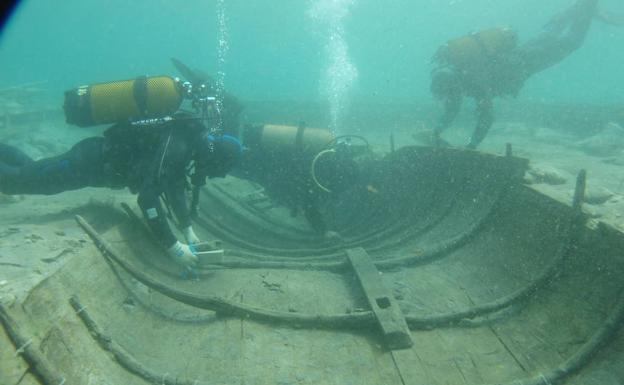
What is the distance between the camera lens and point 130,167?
431 centimetres

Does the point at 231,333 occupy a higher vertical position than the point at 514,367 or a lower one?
lower

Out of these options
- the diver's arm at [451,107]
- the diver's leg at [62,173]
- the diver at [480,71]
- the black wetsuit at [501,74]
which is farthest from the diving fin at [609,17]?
the diver's leg at [62,173]

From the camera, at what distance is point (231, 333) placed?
116 inches

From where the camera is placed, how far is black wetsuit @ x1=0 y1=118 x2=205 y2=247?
3967 mm

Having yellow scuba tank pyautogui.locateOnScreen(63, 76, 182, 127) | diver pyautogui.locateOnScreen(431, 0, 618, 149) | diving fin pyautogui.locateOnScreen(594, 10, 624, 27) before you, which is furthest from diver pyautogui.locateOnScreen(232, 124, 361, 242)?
diving fin pyautogui.locateOnScreen(594, 10, 624, 27)

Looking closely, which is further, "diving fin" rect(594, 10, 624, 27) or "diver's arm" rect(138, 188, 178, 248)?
"diving fin" rect(594, 10, 624, 27)

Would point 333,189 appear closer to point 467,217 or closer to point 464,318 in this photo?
point 467,217

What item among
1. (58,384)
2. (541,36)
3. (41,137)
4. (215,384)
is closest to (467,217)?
(215,384)

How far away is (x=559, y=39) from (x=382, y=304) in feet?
40.0

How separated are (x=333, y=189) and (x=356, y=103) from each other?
11688 mm

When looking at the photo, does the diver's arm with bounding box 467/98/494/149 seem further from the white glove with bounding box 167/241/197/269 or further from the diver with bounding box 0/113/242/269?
the white glove with bounding box 167/241/197/269

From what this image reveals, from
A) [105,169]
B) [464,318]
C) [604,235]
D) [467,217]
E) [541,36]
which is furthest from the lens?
[541,36]

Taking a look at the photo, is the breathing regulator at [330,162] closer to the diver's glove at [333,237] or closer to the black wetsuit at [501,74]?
the diver's glove at [333,237]

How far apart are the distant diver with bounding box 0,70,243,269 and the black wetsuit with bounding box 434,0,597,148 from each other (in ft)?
18.9
